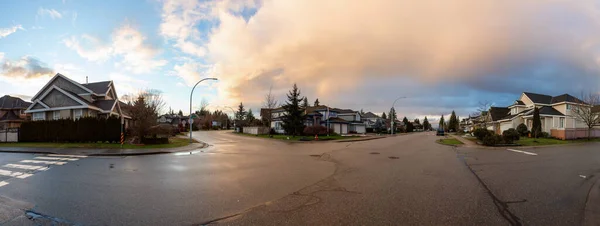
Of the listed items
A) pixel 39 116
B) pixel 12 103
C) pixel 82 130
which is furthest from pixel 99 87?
pixel 12 103

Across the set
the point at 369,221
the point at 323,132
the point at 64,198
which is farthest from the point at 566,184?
the point at 323,132

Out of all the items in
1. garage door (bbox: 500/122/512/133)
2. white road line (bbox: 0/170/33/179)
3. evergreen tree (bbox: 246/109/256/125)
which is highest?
evergreen tree (bbox: 246/109/256/125)

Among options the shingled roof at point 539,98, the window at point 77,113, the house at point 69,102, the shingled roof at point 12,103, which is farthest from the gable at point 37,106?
the shingled roof at point 539,98

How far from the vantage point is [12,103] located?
51531 millimetres

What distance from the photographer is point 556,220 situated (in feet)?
15.5

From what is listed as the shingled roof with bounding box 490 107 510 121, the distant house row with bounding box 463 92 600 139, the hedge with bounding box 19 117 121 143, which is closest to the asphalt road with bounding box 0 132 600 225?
the hedge with bounding box 19 117 121 143

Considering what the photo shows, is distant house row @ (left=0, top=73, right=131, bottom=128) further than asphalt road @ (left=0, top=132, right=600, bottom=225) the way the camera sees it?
Yes

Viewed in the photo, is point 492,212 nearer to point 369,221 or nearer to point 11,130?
point 369,221

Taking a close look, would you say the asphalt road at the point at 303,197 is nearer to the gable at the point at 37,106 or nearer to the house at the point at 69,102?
the house at the point at 69,102

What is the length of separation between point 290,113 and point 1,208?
125 ft

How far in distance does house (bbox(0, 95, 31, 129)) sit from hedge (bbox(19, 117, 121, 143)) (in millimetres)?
29307

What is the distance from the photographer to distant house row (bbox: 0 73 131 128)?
1259 inches

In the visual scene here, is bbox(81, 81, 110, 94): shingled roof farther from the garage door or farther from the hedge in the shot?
the garage door

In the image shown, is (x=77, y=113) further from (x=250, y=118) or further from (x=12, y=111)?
(x=250, y=118)
